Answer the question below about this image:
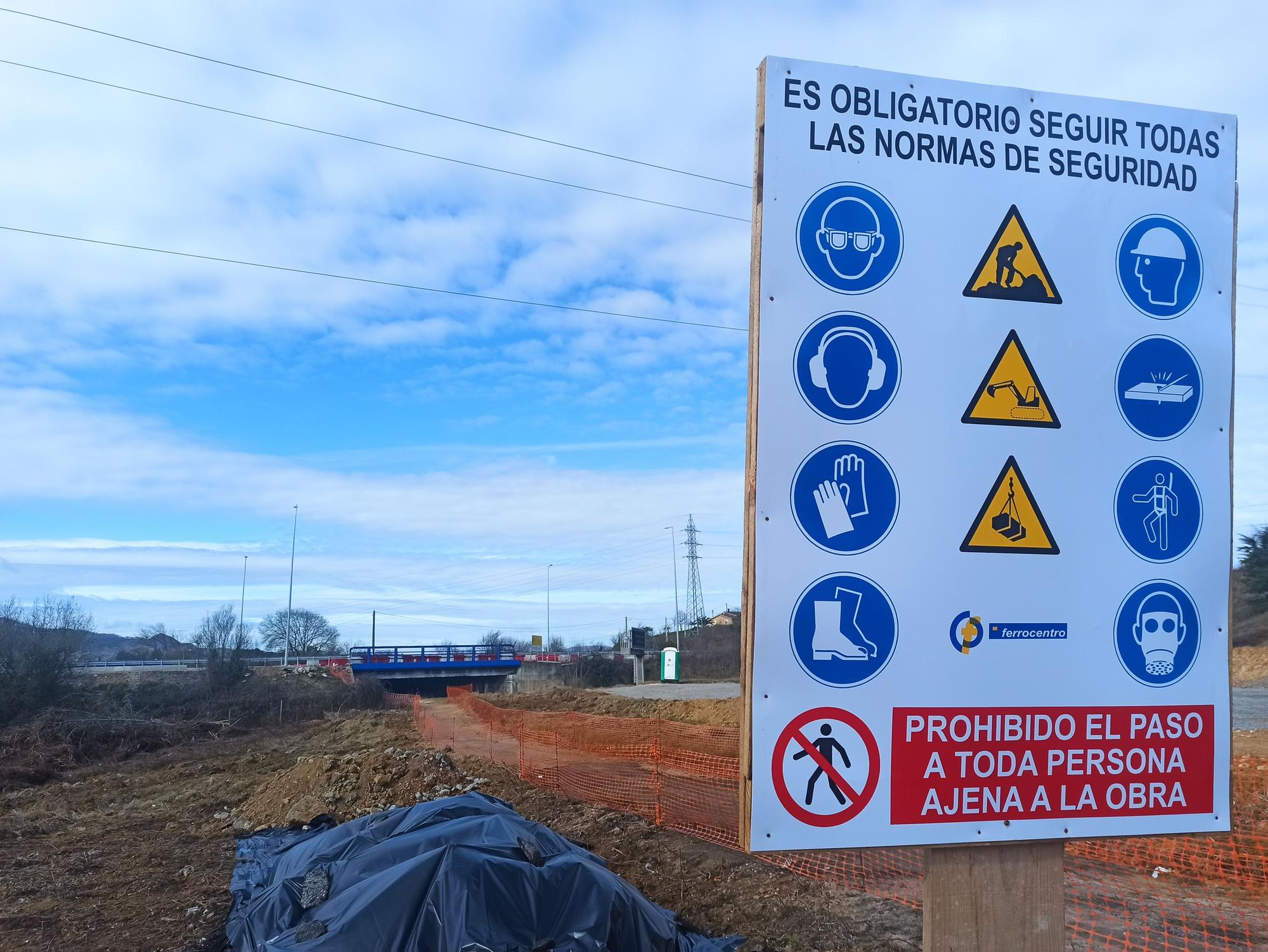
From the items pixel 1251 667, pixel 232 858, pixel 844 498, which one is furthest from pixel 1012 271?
pixel 1251 667

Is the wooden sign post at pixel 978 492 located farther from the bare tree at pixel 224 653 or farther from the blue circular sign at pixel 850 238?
the bare tree at pixel 224 653

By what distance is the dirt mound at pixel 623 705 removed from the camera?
1119 inches

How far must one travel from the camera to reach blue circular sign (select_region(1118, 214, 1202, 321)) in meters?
2.55

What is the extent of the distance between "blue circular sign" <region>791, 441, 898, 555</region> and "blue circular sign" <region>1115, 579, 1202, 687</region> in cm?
72

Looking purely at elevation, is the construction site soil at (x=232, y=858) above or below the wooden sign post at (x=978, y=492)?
below

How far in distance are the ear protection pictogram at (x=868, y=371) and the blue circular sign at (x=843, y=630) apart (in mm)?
447

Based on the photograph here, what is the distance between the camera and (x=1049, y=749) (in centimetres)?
238

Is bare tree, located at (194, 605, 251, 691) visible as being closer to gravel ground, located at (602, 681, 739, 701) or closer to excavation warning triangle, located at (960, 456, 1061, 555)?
gravel ground, located at (602, 681, 739, 701)

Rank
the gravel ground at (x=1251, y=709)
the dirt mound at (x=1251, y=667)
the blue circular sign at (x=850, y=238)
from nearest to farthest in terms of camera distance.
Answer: the blue circular sign at (x=850, y=238) < the gravel ground at (x=1251, y=709) < the dirt mound at (x=1251, y=667)

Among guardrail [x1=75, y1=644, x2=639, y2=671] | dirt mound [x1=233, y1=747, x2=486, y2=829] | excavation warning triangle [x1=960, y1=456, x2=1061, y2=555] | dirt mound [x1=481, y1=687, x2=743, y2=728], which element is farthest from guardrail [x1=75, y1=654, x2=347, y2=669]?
excavation warning triangle [x1=960, y1=456, x2=1061, y2=555]

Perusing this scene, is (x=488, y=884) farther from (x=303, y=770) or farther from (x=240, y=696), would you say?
(x=240, y=696)

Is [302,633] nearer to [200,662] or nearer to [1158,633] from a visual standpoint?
[200,662]

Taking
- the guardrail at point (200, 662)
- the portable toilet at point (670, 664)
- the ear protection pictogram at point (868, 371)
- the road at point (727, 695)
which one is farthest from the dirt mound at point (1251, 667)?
the guardrail at point (200, 662)

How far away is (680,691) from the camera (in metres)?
44.0
